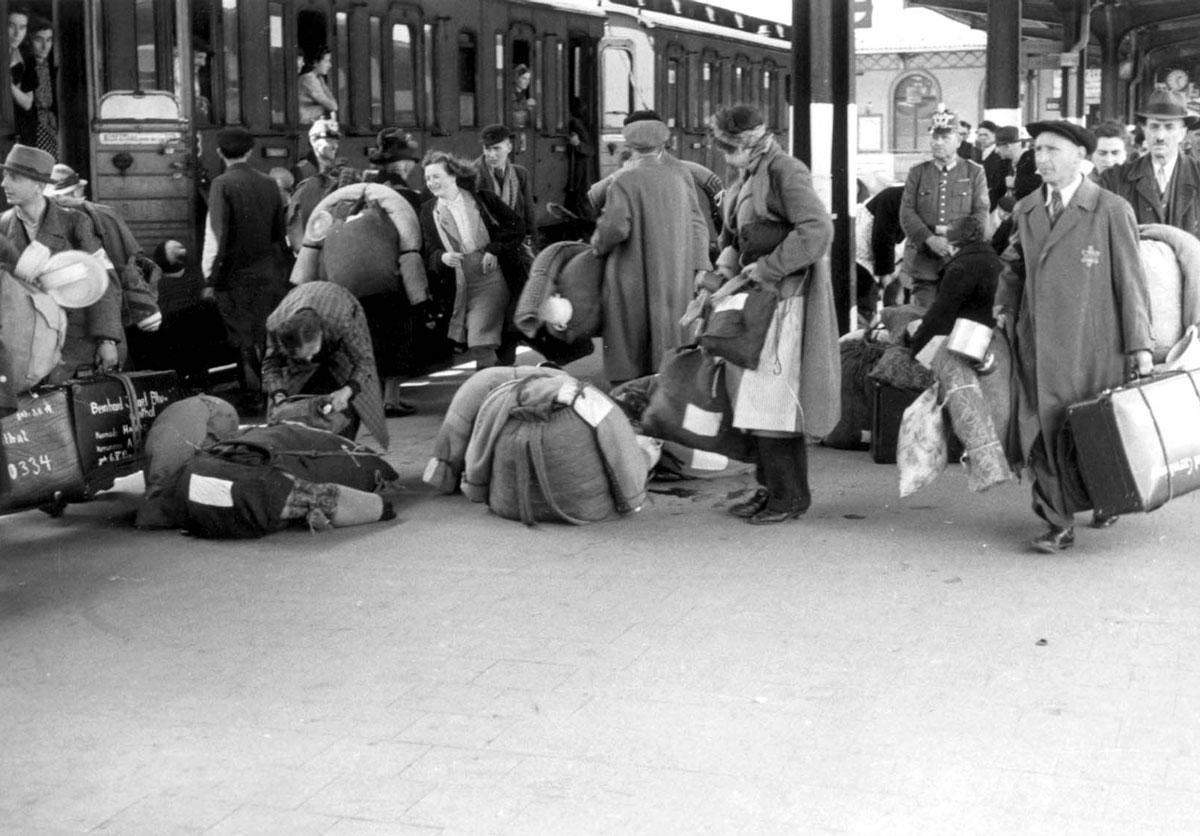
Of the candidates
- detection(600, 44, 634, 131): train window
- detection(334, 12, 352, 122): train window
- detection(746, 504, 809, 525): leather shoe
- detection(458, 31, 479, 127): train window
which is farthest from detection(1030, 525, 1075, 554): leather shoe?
detection(600, 44, 634, 131): train window

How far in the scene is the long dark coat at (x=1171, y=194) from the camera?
9.25m

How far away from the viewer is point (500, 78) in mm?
Answer: 17609

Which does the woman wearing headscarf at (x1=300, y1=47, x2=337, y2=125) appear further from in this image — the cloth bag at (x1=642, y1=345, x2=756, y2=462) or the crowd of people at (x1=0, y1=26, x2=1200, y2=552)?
the cloth bag at (x1=642, y1=345, x2=756, y2=462)

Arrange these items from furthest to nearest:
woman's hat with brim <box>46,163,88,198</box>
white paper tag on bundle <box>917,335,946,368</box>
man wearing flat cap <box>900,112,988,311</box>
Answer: man wearing flat cap <box>900,112,988,311</box> < woman's hat with brim <box>46,163,88,198</box> < white paper tag on bundle <box>917,335,946,368</box>

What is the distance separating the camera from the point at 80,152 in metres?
12.9

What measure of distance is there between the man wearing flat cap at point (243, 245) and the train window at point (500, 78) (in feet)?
18.8

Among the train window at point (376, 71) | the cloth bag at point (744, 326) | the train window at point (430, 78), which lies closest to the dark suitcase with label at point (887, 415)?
the cloth bag at point (744, 326)

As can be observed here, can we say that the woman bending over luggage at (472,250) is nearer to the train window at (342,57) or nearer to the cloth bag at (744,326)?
the cloth bag at (744,326)

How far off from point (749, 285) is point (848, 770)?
3.54m

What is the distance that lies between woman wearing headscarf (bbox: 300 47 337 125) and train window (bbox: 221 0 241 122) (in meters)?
0.83

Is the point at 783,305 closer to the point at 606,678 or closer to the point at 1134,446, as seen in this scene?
the point at 1134,446

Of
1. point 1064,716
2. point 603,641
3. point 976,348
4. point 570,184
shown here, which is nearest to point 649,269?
point 976,348

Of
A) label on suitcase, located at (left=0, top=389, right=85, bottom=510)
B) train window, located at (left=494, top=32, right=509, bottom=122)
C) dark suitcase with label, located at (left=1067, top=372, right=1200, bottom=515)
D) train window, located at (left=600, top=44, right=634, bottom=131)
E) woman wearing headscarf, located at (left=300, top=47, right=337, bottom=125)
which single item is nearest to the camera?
dark suitcase with label, located at (left=1067, top=372, right=1200, bottom=515)

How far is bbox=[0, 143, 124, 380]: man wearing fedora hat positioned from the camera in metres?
8.36
